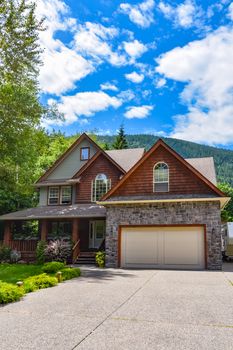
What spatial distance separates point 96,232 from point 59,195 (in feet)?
13.9

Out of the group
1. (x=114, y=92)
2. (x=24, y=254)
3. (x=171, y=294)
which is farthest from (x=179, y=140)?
(x=171, y=294)

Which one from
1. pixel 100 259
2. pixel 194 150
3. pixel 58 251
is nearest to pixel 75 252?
pixel 58 251

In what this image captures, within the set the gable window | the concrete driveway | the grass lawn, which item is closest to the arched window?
the gable window

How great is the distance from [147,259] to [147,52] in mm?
11369

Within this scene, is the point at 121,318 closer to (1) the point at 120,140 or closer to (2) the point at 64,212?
(2) the point at 64,212

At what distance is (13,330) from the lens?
619 centimetres

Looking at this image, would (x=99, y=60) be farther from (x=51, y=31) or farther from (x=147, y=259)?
(x=147, y=259)

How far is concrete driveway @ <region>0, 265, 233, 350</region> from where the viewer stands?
5527 millimetres

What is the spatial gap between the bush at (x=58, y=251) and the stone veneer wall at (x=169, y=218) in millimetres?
3041

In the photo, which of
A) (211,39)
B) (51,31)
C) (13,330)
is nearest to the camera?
(13,330)

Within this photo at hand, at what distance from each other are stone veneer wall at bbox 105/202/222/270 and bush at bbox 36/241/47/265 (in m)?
4.31

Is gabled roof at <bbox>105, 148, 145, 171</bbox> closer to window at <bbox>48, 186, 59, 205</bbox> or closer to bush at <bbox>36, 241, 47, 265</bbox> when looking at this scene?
window at <bbox>48, 186, 59, 205</bbox>

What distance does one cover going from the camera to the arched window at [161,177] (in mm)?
18953

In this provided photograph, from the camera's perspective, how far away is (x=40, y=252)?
67.6ft
